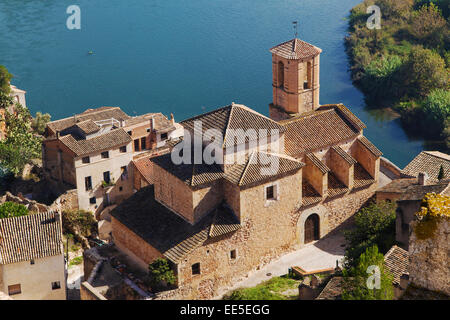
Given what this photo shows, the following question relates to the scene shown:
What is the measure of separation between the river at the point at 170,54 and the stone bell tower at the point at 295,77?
16433 mm

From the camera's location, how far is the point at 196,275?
29.1 metres

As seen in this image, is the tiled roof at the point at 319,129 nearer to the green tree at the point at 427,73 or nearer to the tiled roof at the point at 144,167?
the tiled roof at the point at 144,167

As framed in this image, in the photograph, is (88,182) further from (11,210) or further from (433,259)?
(433,259)

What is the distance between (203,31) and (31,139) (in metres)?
31.4

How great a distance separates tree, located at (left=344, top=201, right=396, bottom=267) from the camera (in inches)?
1143

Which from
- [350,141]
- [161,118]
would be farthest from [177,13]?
[350,141]

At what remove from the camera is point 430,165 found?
3659 cm

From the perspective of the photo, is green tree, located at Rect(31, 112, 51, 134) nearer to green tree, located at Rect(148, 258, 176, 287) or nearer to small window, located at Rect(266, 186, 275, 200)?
small window, located at Rect(266, 186, 275, 200)

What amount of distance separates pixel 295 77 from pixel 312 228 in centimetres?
725

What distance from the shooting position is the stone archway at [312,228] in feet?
108

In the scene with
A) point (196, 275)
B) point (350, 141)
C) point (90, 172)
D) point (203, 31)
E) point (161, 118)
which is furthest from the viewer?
point (203, 31)
